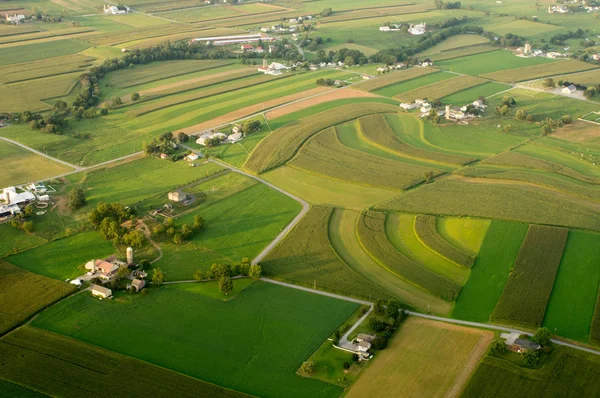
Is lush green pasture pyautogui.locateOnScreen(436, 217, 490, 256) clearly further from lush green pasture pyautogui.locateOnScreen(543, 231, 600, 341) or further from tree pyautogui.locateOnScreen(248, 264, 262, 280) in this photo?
tree pyautogui.locateOnScreen(248, 264, 262, 280)

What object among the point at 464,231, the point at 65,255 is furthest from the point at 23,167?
the point at 464,231

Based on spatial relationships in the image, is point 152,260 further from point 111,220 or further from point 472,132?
point 472,132

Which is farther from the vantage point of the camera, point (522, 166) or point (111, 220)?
point (522, 166)

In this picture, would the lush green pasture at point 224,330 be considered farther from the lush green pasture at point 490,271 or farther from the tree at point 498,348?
the tree at point 498,348

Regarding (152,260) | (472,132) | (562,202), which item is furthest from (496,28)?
(152,260)

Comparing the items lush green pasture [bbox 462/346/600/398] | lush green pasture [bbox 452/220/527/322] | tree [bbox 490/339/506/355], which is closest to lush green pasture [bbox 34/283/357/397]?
lush green pasture [bbox 452/220/527/322]

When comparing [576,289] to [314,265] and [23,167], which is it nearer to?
[314,265]

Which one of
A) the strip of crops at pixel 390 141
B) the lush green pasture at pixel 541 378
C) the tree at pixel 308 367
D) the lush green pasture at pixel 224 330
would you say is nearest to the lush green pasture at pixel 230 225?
the lush green pasture at pixel 224 330
